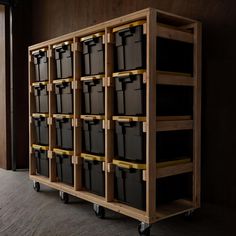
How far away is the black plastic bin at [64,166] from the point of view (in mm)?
3350

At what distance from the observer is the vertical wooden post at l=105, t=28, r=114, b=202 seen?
111 inches

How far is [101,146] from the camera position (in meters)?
3.00

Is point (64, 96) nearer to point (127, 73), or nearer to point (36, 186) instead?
point (127, 73)

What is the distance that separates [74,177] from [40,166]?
78cm

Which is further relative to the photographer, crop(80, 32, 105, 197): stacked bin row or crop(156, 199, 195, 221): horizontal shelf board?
crop(80, 32, 105, 197): stacked bin row

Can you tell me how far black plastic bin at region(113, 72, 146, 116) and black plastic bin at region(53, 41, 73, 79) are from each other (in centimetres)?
74

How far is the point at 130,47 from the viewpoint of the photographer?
2641mm

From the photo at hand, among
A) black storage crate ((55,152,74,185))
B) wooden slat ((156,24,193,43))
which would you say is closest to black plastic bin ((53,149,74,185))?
black storage crate ((55,152,74,185))

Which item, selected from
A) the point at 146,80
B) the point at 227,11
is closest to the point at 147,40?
the point at 146,80

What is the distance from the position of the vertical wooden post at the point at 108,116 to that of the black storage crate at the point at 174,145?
432 millimetres

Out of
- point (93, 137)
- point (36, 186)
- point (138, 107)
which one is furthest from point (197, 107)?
point (36, 186)

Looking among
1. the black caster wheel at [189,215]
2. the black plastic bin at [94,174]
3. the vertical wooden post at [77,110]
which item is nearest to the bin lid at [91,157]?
the black plastic bin at [94,174]

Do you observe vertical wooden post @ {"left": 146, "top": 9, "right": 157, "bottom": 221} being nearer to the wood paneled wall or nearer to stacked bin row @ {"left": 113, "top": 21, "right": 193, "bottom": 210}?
stacked bin row @ {"left": 113, "top": 21, "right": 193, "bottom": 210}

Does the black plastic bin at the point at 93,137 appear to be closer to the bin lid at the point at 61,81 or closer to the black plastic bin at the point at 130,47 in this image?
the bin lid at the point at 61,81
